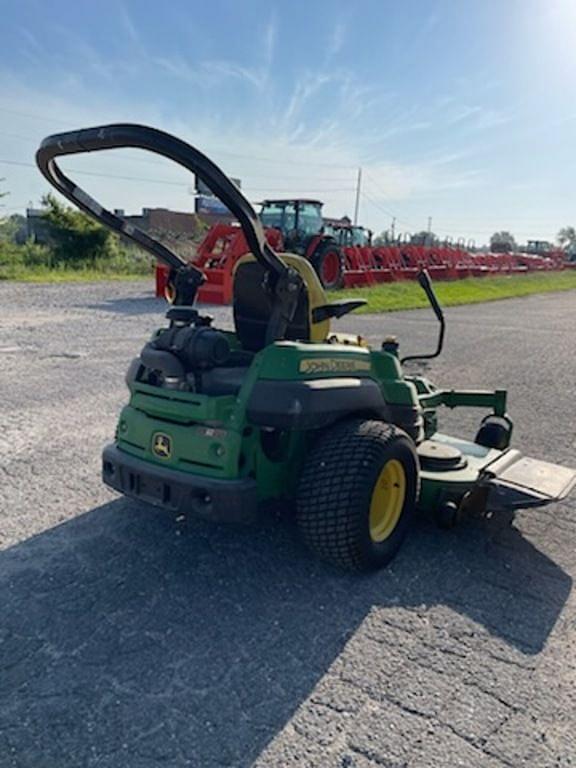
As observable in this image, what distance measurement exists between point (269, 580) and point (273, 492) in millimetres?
408

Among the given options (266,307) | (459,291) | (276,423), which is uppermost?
(266,307)

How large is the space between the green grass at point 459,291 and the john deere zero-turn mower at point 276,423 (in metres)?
8.25

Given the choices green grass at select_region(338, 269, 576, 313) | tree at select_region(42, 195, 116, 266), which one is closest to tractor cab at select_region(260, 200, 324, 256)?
green grass at select_region(338, 269, 576, 313)

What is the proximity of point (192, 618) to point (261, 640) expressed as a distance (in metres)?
0.32

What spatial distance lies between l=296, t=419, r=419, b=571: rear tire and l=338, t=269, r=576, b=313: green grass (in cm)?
864

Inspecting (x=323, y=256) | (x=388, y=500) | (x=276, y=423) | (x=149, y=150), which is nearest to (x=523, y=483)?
(x=388, y=500)

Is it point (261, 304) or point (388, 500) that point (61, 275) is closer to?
point (261, 304)

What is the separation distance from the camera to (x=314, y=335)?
135 inches

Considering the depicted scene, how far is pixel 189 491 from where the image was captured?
2.67 metres

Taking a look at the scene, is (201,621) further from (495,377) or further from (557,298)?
(557,298)

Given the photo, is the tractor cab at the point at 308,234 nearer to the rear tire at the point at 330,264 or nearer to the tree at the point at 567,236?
the rear tire at the point at 330,264

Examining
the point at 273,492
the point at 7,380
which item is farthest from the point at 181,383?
the point at 7,380

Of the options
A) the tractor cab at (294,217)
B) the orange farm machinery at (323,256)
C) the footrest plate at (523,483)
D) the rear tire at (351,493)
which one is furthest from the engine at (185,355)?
the tractor cab at (294,217)

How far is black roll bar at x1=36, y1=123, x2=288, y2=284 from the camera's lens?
7.39 feet
